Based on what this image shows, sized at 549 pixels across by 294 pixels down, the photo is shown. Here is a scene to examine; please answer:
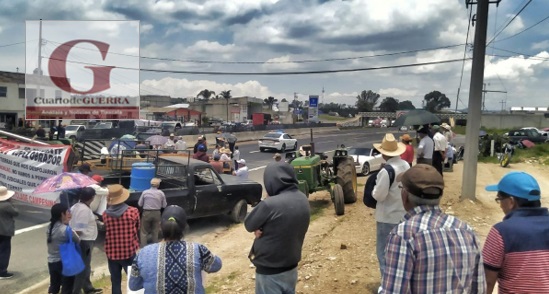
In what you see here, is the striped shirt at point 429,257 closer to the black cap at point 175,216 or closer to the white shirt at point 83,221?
the black cap at point 175,216

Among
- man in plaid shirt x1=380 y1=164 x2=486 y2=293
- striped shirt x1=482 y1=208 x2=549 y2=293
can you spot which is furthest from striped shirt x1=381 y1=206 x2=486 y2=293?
striped shirt x1=482 y1=208 x2=549 y2=293

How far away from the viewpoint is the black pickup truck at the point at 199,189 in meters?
9.07

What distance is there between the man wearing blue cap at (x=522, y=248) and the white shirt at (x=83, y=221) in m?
4.68

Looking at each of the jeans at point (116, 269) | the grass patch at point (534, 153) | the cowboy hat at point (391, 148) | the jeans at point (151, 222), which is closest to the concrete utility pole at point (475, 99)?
the cowboy hat at point (391, 148)

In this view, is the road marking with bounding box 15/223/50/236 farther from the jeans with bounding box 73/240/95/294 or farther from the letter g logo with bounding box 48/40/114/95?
the letter g logo with bounding box 48/40/114/95

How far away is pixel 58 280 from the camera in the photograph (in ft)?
18.1

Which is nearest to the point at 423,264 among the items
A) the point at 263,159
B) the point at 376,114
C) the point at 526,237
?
the point at 526,237

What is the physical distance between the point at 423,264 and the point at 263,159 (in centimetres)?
2262

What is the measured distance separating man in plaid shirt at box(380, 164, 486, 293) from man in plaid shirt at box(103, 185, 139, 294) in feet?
13.0

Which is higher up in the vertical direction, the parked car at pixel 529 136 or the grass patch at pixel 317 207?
the parked car at pixel 529 136

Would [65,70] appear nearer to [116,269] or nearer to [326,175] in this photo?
[326,175]

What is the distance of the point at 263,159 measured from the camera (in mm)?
24781

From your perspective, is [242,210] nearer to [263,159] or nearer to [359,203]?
[359,203]

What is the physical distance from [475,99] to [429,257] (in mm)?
9674
